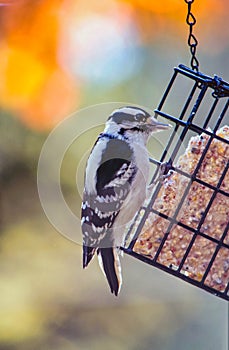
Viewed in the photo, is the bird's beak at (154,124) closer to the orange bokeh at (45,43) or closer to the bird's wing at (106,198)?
the bird's wing at (106,198)

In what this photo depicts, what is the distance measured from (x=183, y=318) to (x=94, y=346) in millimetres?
450

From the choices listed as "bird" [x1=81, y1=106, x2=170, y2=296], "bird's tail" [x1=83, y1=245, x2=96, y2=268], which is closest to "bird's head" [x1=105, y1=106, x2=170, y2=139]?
"bird" [x1=81, y1=106, x2=170, y2=296]

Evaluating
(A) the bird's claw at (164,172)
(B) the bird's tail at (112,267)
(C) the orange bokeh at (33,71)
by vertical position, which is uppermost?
(C) the orange bokeh at (33,71)

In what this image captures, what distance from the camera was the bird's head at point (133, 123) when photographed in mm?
1776

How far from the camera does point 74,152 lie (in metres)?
3.34

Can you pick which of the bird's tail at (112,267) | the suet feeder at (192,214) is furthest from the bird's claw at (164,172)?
the bird's tail at (112,267)

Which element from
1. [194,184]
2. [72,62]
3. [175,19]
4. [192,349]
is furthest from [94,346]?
[194,184]

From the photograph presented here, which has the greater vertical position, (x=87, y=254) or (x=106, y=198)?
(x=106, y=198)

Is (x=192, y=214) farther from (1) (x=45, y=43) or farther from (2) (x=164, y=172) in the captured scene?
(1) (x=45, y=43)

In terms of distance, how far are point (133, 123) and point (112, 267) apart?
1.18 feet

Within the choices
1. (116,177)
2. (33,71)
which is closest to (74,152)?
(33,71)

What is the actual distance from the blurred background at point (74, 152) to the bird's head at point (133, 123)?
4.65ft

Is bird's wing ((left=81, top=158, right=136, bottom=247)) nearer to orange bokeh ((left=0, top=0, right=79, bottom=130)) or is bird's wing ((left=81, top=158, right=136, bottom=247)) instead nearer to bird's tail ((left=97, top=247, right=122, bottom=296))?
bird's tail ((left=97, top=247, right=122, bottom=296))

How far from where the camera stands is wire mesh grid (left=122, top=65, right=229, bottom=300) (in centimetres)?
174
